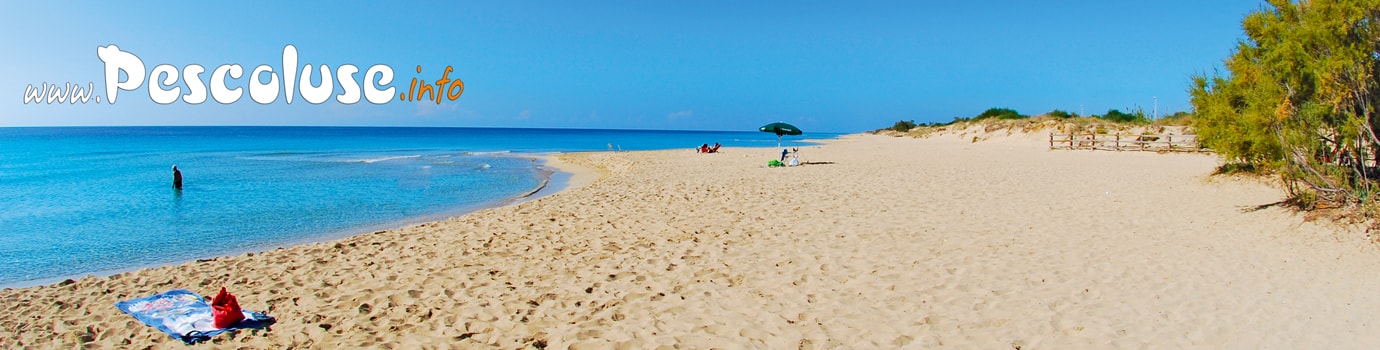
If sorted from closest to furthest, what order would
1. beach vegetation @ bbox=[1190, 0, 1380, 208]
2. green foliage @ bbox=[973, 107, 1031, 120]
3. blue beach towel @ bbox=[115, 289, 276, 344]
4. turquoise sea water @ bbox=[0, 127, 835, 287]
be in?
blue beach towel @ bbox=[115, 289, 276, 344] < beach vegetation @ bbox=[1190, 0, 1380, 208] < turquoise sea water @ bbox=[0, 127, 835, 287] < green foliage @ bbox=[973, 107, 1031, 120]

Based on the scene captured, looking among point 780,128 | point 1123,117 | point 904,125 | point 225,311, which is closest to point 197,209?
point 225,311

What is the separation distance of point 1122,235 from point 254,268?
32.5 ft

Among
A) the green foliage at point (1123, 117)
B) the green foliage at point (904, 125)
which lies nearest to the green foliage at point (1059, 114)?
the green foliage at point (1123, 117)

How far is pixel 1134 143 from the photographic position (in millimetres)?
28078

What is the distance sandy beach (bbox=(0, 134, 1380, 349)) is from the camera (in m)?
4.74

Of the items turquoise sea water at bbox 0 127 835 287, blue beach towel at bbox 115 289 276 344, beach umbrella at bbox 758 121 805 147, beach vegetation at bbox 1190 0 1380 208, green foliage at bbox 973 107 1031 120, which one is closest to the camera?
blue beach towel at bbox 115 289 276 344

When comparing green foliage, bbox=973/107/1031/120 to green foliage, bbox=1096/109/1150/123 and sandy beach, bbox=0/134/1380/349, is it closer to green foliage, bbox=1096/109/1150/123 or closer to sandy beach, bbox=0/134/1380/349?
green foliage, bbox=1096/109/1150/123

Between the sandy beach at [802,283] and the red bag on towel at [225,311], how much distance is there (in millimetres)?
206

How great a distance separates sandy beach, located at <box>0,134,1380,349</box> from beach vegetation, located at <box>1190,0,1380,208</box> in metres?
0.72

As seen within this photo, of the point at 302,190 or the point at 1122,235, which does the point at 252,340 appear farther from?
the point at 302,190

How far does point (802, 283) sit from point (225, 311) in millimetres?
4549

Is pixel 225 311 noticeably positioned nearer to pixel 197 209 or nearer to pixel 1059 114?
pixel 197 209

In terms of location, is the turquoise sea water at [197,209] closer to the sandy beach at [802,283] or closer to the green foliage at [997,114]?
the sandy beach at [802,283]

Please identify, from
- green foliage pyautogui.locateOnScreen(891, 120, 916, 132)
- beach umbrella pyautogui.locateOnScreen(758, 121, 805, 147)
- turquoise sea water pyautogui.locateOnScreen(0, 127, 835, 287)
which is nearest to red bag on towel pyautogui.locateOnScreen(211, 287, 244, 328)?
turquoise sea water pyautogui.locateOnScreen(0, 127, 835, 287)
